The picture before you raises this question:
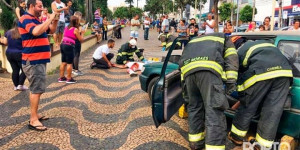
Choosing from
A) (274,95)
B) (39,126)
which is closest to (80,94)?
(39,126)

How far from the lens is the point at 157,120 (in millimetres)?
3158

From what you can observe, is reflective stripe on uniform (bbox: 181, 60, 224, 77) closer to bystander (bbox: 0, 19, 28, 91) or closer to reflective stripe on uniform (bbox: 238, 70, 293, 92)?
reflective stripe on uniform (bbox: 238, 70, 293, 92)

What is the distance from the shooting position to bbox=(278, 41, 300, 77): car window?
3.20 m

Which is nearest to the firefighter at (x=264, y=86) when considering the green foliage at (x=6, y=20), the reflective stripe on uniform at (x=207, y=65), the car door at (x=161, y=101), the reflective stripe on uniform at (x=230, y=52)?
the reflective stripe on uniform at (x=230, y=52)

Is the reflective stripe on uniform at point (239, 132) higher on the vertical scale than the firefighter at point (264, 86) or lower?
lower

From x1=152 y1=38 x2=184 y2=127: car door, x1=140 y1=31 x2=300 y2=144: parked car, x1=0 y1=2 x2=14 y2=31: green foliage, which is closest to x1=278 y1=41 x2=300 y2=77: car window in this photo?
x1=140 y1=31 x2=300 y2=144: parked car

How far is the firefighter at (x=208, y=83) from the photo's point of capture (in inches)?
112

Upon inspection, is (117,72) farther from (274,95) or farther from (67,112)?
(274,95)

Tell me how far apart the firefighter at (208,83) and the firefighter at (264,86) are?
10.9 inches

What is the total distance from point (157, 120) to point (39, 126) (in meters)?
1.89

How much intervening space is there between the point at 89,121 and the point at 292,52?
3.17m

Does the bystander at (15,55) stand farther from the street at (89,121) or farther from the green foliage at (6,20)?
the green foliage at (6,20)

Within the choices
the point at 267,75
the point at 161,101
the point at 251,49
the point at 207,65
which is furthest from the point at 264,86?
the point at 161,101

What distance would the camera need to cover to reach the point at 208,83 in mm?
2848
